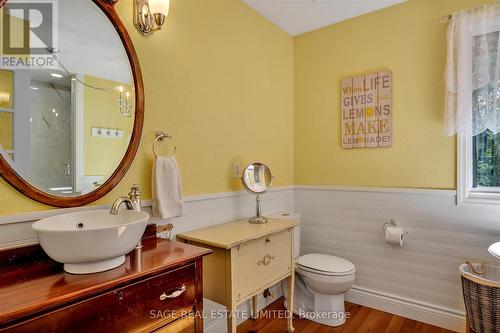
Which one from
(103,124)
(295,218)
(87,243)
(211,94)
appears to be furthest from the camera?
(295,218)

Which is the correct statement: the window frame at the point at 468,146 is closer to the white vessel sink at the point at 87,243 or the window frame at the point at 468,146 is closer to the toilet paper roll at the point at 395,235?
the toilet paper roll at the point at 395,235

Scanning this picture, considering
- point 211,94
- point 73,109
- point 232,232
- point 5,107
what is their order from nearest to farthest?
point 5,107 → point 73,109 → point 232,232 → point 211,94

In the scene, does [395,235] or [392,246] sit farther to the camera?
[392,246]

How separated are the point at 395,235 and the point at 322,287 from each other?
0.68m

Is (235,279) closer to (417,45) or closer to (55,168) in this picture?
(55,168)

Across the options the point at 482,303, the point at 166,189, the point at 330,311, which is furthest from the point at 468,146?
the point at 166,189

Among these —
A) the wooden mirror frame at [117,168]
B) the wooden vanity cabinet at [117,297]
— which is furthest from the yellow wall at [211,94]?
the wooden vanity cabinet at [117,297]

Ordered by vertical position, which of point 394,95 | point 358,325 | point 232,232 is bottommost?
point 358,325

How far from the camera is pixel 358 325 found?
85.8 inches

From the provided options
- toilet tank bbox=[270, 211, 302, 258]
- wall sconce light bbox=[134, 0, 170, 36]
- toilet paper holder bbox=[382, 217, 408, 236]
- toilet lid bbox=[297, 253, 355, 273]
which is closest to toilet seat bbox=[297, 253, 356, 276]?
toilet lid bbox=[297, 253, 355, 273]

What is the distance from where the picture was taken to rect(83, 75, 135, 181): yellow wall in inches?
54.4

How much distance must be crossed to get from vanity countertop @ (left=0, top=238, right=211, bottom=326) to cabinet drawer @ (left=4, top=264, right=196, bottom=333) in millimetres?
30

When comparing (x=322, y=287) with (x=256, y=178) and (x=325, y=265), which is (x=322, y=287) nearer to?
(x=325, y=265)

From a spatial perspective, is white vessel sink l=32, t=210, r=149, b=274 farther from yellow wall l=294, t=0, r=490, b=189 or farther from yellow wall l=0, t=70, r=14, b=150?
yellow wall l=294, t=0, r=490, b=189
